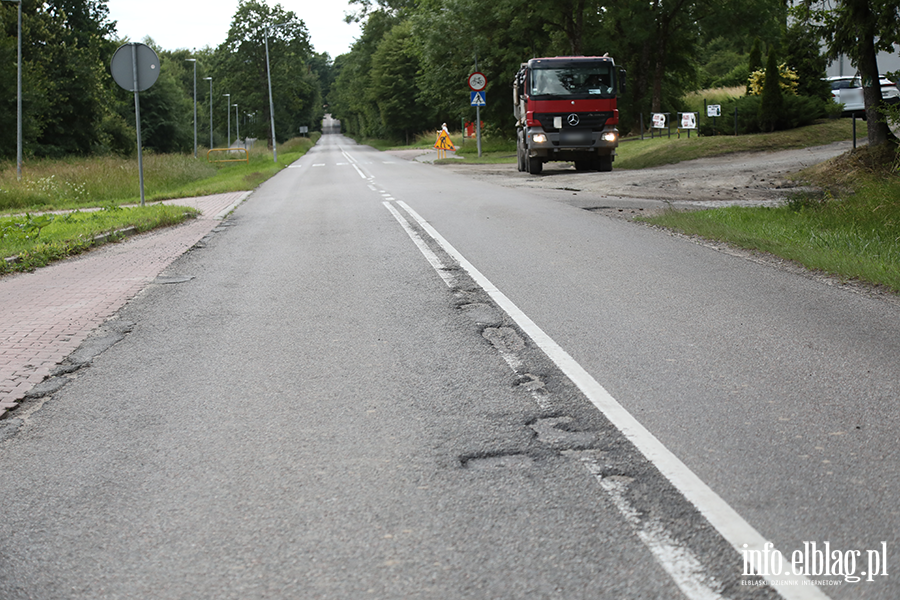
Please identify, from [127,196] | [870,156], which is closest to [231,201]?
[127,196]

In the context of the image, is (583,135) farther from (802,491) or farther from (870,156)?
(802,491)


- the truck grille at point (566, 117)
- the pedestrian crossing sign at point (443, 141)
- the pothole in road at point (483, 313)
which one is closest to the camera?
the pothole in road at point (483, 313)

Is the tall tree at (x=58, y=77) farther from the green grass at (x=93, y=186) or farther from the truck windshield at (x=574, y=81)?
the truck windshield at (x=574, y=81)

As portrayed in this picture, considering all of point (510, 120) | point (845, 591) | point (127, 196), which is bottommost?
point (845, 591)

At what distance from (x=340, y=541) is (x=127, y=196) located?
2311 centimetres

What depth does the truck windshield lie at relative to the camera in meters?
24.4

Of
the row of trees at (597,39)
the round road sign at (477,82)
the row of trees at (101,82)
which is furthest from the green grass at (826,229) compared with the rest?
the row of trees at (101,82)

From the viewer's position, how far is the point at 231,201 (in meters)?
20.3

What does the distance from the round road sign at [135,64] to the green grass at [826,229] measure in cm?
927

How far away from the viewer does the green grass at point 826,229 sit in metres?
8.43

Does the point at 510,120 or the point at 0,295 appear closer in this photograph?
the point at 0,295

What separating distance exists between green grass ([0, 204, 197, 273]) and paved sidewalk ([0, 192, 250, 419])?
0.81 feet

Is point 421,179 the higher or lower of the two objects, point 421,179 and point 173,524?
the higher

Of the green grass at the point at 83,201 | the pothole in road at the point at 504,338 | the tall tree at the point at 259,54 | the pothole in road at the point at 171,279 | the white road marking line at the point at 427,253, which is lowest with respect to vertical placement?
the pothole in road at the point at 504,338
